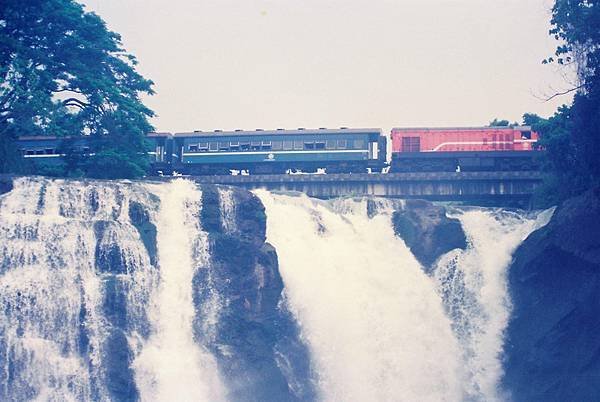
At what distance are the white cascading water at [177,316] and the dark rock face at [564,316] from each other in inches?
540

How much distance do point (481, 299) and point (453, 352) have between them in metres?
3.27

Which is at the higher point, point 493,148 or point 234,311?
point 493,148

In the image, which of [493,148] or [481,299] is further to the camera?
[493,148]

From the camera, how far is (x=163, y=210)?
32312 millimetres

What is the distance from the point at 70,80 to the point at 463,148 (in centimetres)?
2560

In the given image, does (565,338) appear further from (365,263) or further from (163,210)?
(163,210)

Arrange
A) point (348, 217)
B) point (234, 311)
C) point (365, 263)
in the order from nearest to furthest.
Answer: point (234, 311) < point (365, 263) < point (348, 217)

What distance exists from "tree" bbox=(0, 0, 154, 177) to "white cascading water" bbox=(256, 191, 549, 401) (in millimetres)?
10554

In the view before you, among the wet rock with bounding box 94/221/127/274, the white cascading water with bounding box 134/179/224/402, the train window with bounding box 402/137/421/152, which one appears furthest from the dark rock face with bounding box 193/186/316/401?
the train window with bounding box 402/137/421/152

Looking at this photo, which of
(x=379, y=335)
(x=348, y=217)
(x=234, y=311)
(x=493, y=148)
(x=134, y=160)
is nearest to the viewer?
(x=234, y=311)

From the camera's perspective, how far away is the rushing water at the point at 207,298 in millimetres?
27188

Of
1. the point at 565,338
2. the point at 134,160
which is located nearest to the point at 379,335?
the point at 565,338

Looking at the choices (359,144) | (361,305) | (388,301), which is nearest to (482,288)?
(388,301)

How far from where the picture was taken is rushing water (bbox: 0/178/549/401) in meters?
27.2
